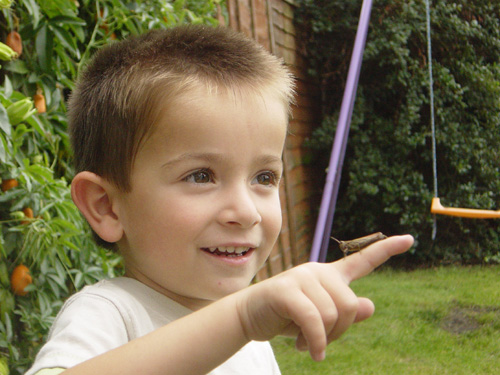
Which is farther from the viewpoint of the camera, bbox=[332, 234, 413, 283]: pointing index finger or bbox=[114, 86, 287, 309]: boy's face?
bbox=[114, 86, 287, 309]: boy's face

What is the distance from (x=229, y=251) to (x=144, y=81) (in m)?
0.21

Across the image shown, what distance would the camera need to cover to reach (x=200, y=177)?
24.3 inches

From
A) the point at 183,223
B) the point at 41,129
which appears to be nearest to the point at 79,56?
the point at 41,129

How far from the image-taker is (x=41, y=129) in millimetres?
1037

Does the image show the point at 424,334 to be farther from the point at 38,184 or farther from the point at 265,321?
the point at 265,321

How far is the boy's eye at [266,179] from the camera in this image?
668mm

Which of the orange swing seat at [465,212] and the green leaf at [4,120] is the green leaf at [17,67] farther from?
the orange swing seat at [465,212]

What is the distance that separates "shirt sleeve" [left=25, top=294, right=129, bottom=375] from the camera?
50 cm

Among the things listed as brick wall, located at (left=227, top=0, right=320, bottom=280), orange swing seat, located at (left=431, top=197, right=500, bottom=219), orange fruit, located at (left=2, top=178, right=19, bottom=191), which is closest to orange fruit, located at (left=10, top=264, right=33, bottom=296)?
orange fruit, located at (left=2, top=178, right=19, bottom=191)

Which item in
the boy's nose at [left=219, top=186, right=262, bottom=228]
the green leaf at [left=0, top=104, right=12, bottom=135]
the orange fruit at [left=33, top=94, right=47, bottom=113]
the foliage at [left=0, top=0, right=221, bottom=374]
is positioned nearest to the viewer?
the boy's nose at [left=219, top=186, right=262, bottom=228]

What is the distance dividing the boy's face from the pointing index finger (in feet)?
0.68

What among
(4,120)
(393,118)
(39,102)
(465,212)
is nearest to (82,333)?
(4,120)

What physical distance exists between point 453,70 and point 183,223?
9.30 feet

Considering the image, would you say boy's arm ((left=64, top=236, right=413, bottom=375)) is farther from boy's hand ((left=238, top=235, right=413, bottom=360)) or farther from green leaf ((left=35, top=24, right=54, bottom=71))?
green leaf ((left=35, top=24, right=54, bottom=71))
